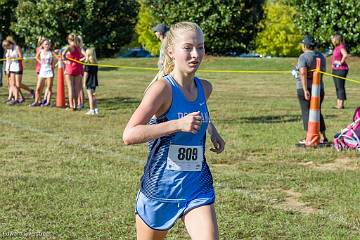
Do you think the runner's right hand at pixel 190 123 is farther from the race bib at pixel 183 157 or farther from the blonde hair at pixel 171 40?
the blonde hair at pixel 171 40

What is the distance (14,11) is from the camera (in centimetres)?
5191

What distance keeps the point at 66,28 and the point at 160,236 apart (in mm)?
46153

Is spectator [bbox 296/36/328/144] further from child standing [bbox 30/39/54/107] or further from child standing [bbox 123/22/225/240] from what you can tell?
child standing [bbox 30/39/54/107]

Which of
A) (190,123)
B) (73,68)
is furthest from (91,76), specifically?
(190,123)

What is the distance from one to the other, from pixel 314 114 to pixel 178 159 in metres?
7.81

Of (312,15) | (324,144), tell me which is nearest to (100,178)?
(324,144)

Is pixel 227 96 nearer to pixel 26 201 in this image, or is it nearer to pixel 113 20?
pixel 26 201

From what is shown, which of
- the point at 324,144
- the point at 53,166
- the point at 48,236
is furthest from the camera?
the point at 324,144

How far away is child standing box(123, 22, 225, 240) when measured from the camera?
171 inches

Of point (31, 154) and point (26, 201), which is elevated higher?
point (26, 201)

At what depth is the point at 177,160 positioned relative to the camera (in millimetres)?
4391

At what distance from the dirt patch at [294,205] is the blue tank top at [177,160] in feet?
10.6

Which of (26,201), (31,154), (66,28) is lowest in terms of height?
(66,28)

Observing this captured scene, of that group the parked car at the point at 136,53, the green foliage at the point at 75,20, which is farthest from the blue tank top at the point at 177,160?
the parked car at the point at 136,53
